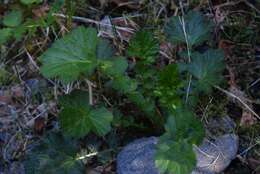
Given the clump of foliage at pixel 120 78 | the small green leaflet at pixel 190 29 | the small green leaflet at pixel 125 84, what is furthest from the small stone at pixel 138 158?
the small green leaflet at pixel 190 29

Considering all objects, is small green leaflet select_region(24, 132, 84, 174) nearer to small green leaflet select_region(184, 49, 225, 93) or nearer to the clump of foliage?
the clump of foliage

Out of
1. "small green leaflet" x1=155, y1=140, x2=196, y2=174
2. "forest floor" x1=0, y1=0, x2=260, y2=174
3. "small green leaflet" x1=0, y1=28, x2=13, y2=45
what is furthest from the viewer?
"small green leaflet" x1=0, y1=28, x2=13, y2=45

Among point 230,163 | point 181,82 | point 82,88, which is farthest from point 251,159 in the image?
point 82,88

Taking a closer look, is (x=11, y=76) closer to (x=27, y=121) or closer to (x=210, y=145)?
(x=27, y=121)

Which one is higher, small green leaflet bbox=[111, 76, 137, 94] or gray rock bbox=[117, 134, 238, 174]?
small green leaflet bbox=[111, 76, 137, 94]

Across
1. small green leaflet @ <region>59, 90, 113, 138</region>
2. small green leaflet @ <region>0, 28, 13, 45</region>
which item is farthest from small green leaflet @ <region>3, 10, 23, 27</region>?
small green leaflet @ <region>59, 90, 113, 138</region>

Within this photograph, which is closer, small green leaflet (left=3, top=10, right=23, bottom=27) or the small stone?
the small stone

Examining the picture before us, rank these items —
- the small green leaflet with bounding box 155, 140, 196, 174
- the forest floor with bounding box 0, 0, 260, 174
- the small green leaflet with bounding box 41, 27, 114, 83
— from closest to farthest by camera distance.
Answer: the small green leaflet with bounding box 155, 140, 196, 174 < the small green leaflet with bounding box 41, 27, 114, 83 < the forest floor with bounding box 0, 0, 260, 174

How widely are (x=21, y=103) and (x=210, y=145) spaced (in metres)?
0.95

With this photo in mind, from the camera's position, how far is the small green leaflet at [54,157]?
2105 mm

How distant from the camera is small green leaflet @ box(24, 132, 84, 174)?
6.91ft

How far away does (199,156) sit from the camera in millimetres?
2090

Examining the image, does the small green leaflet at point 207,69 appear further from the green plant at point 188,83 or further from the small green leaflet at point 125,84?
the small green leaflet at point 125,84

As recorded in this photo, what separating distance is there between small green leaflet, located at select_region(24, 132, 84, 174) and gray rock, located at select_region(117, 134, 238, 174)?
0.63ft
